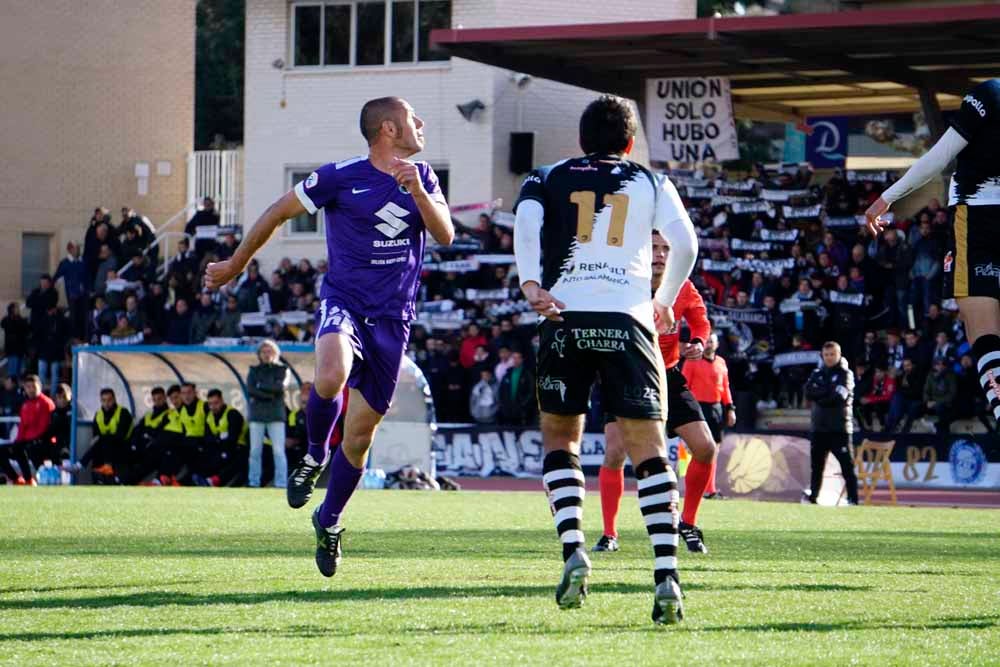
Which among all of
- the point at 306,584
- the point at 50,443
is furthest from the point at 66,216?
the point at 306,584

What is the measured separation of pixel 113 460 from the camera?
86.9ft

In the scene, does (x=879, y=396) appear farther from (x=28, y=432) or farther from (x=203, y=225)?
(x=203, y=225)

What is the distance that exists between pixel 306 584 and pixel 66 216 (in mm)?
35177

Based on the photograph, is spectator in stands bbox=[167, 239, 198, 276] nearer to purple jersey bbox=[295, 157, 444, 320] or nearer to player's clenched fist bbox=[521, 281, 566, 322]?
purple jersey bbox=[295, 157, 444, 320]

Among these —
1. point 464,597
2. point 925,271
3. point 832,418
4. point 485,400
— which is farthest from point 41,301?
point 464,597

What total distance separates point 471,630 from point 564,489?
0.86 metres

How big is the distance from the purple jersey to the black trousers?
14.2 meters

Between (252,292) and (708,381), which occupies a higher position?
(252,292)

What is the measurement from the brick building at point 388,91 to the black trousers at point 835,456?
1440 centimetres

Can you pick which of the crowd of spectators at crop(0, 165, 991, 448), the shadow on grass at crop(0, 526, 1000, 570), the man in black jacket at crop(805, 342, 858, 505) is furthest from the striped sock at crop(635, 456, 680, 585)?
the crowd of spectators at crop(0, 165, 991, 448)

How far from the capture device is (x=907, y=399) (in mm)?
26734

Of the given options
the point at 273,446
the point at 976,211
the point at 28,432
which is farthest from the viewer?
the point at 28,432

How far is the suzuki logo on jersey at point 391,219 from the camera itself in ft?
29.4

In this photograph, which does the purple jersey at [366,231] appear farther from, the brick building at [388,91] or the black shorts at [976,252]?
the brick building at [388,91]
